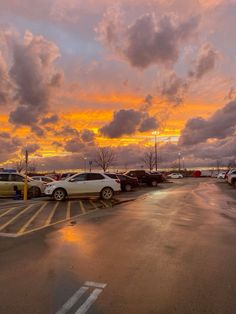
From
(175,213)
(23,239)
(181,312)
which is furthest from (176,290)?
(175,213)

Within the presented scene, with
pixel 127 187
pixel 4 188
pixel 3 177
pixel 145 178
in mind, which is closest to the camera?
pixel 4 188

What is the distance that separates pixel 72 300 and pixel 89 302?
249 millimetres

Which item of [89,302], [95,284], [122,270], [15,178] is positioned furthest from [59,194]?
[89,302]

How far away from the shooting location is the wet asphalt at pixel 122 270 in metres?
4.68

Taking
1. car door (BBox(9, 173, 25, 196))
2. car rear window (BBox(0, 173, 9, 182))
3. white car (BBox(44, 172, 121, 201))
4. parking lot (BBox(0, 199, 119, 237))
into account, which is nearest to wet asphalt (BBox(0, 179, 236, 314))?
parking lot (BBox(0, 199, 119, 237))

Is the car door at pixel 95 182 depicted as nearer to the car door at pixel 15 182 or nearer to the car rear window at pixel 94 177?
the car rear window at pixel 94 177

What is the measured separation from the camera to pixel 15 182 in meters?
23.7

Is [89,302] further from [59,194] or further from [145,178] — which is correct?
[145,178]

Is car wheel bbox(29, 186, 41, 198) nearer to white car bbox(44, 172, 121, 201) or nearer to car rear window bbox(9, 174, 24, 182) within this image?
car rear window bbox(9, 174, 24, 182)

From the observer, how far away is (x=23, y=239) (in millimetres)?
9109

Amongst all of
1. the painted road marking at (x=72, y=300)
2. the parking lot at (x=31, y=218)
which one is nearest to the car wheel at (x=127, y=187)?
the parking lot at (x=31, y=218)

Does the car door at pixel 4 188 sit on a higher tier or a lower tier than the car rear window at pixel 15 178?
lower

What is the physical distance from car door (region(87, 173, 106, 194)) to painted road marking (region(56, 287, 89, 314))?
16.0m

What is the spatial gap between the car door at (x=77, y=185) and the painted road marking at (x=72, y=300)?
15748 millimetres
